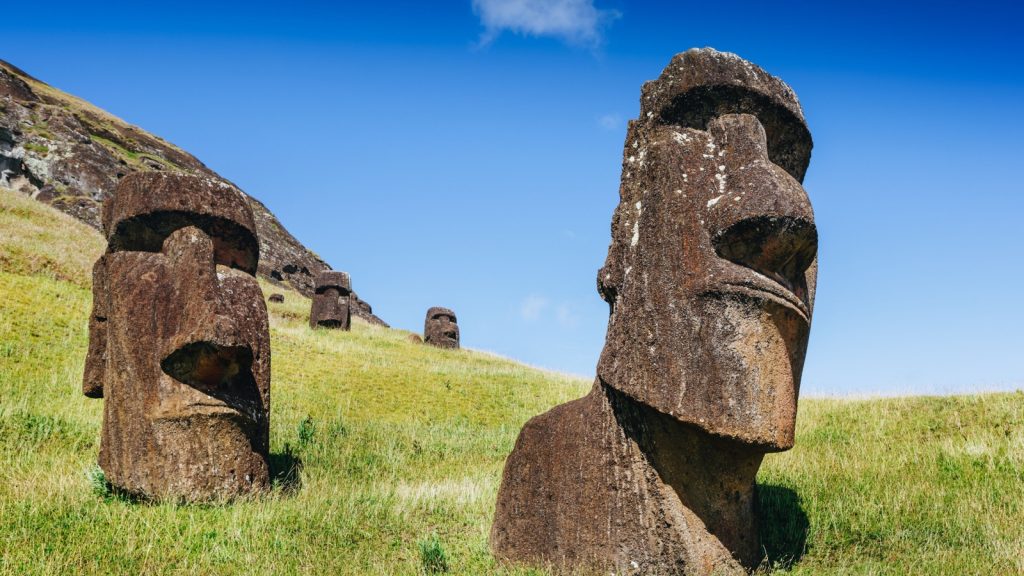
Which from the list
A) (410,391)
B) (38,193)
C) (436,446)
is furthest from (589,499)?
(38,193)

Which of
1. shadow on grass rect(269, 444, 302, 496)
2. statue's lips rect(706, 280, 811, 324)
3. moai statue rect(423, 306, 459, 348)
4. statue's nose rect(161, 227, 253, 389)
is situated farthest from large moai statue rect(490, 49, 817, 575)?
moai statue rect(423, 306, 459, 348)

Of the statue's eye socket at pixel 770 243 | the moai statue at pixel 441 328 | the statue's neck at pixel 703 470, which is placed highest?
the moai statue at pixel 441 328

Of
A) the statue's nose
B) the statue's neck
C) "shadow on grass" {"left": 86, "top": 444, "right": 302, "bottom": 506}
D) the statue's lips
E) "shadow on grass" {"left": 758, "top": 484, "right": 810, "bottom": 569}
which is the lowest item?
"shadow on grass" {"left": 86, "top": 444, "right": 302, "bottom": 506}

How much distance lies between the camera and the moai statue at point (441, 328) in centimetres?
3100

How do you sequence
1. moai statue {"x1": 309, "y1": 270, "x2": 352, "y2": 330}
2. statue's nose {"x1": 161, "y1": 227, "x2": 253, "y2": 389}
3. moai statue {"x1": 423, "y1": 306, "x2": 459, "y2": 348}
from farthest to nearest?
moai statue {"x1": 423, "y1": 306, "x2": 459, "y2": 348} < moai statue {"x1": 309, "y1": 270, "x2": 352, "y2": 330} < statue's nose {"x1": 161, "y1": 227, "x2": 253, "y2": 389}

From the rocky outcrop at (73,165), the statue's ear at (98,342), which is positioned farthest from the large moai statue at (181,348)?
the rocky outcrop at (73,165)

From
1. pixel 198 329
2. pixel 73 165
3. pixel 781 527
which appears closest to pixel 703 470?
pixel 781 527

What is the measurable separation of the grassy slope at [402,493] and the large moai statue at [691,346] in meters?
0.82

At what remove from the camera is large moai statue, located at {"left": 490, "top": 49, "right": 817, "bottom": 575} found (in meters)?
4.54

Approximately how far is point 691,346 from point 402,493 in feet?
12.4

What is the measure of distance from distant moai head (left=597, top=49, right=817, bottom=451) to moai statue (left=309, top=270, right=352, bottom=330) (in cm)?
2455

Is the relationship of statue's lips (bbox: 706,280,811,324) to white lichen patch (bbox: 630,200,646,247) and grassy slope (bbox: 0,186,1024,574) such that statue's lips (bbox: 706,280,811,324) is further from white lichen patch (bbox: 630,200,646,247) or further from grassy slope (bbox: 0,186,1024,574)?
grassy slope (bbox: 0,186,1024,574)

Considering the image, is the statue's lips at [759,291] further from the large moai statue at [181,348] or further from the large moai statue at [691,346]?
the large moai statue at [181,348]

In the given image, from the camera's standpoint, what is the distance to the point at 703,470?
4.78 m
